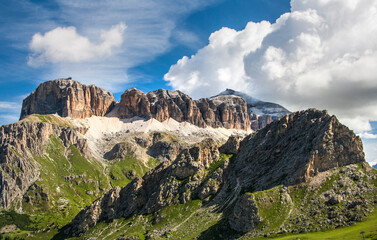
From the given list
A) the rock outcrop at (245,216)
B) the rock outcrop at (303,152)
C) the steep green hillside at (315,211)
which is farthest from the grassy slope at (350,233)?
the rock outcrop at (303,152)

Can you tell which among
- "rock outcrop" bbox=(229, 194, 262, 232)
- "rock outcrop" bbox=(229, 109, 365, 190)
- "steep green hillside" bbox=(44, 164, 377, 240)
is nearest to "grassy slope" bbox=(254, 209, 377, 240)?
"steep green hillside" bbox=(44, 164, 377, 240)

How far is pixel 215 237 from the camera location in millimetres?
156500

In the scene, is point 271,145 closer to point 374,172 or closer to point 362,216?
point 374,172

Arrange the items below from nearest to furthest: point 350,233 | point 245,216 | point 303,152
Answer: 1. point 350,233
2. point 245,216
3. point 303,152

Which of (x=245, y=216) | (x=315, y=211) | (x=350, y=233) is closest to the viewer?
(x=350, y=233)

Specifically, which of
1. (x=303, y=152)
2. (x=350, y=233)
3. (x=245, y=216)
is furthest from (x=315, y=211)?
(x=303, y=152)

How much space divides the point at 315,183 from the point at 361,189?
19641mm

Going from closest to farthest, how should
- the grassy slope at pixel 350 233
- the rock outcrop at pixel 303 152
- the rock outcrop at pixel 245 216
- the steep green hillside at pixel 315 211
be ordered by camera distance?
the grassy slope at pixel 350 233 → the steep green hillside at pixel 315 211 → the rock outcrop at pixel 245 216 → the rock outcrop at pixel 303 152

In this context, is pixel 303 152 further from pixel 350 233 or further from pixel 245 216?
pixel 350 233

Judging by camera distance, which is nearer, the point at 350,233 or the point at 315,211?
the point at 350,233

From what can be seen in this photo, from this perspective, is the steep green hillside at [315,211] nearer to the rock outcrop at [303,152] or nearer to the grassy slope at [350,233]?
the grassy slope at [350,233]

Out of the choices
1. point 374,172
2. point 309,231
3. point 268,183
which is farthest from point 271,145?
point 309,231

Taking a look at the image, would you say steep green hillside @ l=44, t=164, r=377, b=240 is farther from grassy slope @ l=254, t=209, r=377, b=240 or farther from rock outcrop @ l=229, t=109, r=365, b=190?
rock outcrop @ l=229, t=109, r=365, b=190

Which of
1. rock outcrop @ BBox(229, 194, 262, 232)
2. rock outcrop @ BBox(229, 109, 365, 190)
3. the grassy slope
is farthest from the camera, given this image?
rock outcrop @ BBox(229, 109, 365, 190)
